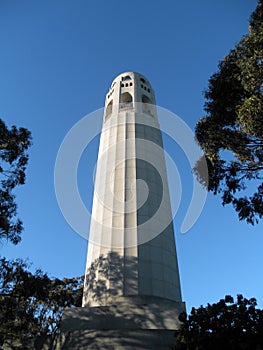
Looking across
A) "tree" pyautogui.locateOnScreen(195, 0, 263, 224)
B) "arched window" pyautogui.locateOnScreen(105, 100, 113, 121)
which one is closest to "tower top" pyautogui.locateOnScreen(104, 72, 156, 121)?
"arched window" pyautogui.locateOnScreen(105, 100, 113, 121)

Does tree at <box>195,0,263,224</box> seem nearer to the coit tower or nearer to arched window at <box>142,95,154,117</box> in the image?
the coit tower

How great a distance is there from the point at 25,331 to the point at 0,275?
534 cm

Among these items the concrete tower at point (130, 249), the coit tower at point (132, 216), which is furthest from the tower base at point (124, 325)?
the coit tower at point (132, 216)

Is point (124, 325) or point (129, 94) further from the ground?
point (129, 94)

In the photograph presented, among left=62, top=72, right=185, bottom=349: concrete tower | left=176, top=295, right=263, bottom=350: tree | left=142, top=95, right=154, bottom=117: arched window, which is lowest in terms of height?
left=176, top=295, right=263, bottom=350: tree

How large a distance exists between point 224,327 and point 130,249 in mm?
7005

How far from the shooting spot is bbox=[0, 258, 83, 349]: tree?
15.5 meters

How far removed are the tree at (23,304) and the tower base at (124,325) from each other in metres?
2.73

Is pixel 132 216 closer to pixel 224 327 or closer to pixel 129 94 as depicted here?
pixel 224 327

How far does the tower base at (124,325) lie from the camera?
39.2ft

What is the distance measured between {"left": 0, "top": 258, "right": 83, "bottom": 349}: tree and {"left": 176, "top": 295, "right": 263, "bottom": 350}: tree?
820 cm

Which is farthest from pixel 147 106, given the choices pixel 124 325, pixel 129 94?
pixel 124 325

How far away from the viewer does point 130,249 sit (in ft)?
53.2

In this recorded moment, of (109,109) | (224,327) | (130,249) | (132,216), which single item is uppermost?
(109,109)
